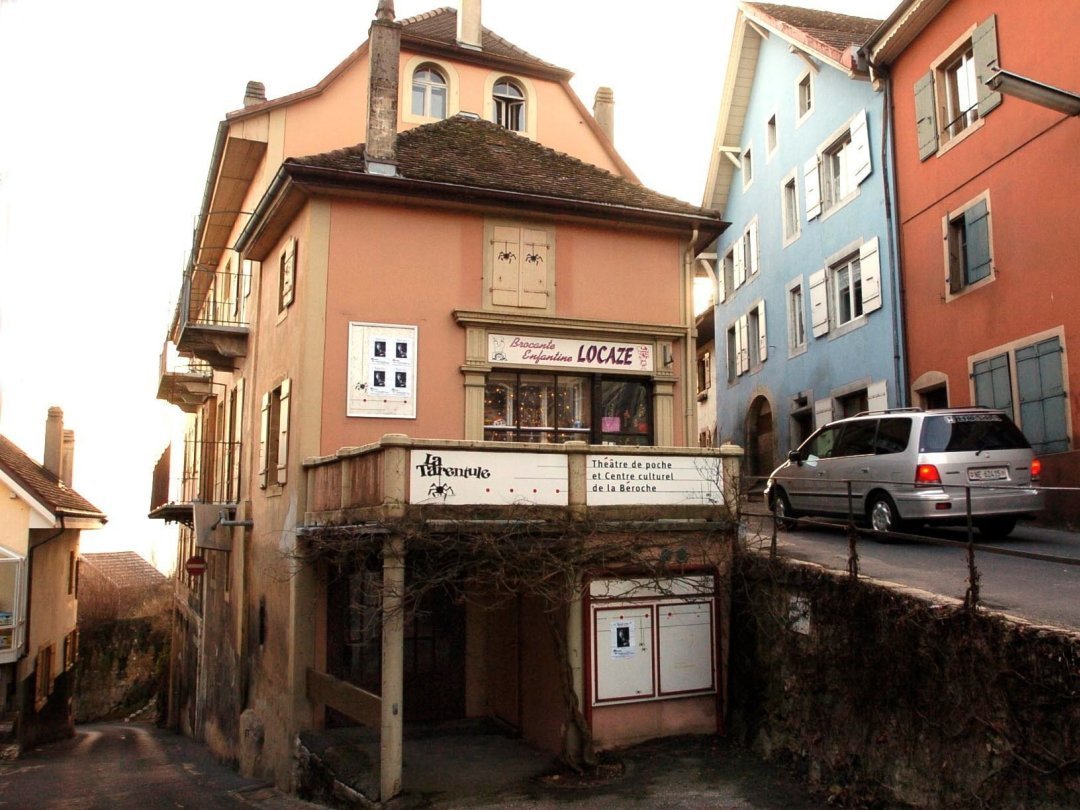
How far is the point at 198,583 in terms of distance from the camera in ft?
80.8

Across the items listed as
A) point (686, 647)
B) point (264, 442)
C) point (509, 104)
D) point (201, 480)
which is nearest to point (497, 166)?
point (509, 104)

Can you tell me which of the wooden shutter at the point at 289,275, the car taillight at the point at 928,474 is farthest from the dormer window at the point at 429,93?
the car taillight at the point at 928,474

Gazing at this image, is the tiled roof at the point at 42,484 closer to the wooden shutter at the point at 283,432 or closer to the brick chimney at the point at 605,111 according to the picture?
the wooden shutter at the point at 283,432

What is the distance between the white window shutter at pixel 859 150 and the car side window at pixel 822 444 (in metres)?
7.08

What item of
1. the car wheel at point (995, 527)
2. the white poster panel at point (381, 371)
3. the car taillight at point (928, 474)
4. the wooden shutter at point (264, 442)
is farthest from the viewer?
the wooden shutter at point (264, 442)

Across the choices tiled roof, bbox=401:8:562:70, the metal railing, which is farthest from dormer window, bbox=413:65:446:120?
the metal railing

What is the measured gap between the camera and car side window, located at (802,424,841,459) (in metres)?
14.3

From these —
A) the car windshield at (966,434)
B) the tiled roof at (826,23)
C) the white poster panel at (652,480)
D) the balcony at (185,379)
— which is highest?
the tiled roof at (826,23)

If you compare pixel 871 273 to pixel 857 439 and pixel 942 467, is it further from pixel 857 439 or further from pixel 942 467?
pixel 942 467

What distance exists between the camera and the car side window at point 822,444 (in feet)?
47.0

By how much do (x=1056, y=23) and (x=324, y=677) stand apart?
1385 centimetres

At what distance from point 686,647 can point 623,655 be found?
0.83 metres

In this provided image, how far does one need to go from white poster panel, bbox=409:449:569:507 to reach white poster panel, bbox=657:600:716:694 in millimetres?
2005

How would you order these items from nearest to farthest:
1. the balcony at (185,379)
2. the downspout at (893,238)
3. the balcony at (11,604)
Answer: the downspout at (893,238) → the balcony at (11,604) → the balcony at (185,379)
